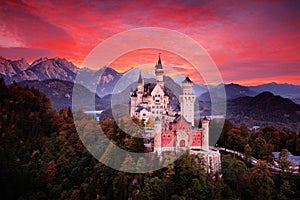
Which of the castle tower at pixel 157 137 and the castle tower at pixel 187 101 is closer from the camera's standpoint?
the castle tower at pixel 157 137

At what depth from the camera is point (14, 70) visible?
48.1 meters

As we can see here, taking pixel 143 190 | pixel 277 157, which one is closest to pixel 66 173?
pixel 143 190

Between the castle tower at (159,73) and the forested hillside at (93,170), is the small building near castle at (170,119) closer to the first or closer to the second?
the castle tower at (159,73)

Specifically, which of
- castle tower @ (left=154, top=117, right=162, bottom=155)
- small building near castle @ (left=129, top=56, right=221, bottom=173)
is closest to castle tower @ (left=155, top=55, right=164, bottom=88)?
small building near castle @ (left=129, top=56, right=221, bottom=173)

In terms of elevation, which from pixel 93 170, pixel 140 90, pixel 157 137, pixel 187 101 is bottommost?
pixel 93 170

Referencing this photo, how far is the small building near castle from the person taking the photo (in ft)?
85.8

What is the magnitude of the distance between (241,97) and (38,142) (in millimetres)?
48013

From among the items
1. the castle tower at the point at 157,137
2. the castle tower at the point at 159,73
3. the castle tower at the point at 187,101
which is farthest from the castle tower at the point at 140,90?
the castle tower at the point at 157,137

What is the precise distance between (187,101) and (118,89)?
9.95 metres

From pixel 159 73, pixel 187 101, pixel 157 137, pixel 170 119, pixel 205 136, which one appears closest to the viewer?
pixel 157 137

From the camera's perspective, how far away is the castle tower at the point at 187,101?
3122 centimetres

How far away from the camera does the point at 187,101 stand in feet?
103

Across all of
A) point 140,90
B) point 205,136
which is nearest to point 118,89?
point 140,90

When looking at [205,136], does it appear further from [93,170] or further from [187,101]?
[93,170]
